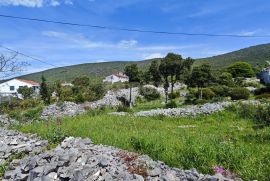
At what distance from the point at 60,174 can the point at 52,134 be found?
609 centimetres

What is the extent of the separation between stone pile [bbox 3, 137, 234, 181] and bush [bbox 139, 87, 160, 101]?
122 feet

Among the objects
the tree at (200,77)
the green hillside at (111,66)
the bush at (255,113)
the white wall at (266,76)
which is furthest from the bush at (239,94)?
the green hillside at (111,66)

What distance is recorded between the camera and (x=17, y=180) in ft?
34.3

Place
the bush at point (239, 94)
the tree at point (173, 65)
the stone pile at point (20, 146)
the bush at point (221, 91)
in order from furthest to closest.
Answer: the tree at point (173, 65) < the bush at point (221, 91) < the bush at point (239, 94) < the stone pile at point (20, 146)

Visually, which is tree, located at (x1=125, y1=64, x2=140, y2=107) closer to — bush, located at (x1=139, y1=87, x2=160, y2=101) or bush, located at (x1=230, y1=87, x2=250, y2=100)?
bush, located at (x1=139, y1=87, x2=160, y2=101)

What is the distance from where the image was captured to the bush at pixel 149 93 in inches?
1922

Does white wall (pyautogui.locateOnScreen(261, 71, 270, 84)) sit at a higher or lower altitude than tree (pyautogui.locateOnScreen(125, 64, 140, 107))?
lower

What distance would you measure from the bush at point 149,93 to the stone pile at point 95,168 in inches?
1465

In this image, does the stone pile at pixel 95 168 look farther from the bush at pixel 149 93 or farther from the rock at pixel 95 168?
the bush at pixel 149 93

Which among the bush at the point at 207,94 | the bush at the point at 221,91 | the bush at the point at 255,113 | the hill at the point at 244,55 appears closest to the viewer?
the bush at the point at 255,113

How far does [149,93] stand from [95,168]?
4100cm

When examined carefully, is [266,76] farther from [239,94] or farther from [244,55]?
[244,55]

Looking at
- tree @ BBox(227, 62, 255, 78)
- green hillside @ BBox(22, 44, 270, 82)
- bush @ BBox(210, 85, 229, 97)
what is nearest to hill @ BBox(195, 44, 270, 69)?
green hillside @ BBox(22, 44, 270, 82)

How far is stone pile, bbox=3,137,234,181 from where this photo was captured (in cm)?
811
